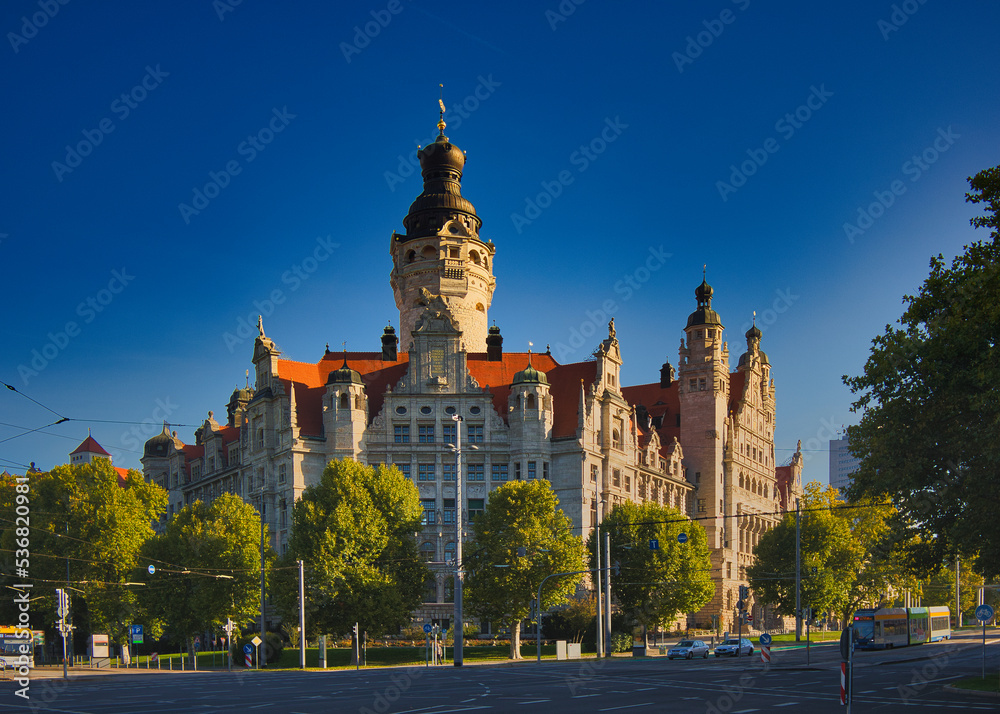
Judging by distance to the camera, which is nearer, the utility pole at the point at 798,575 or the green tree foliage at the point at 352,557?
the green tree foliage at the point at 352,557

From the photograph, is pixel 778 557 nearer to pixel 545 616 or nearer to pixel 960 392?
pixel 545 616

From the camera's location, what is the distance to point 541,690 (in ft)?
121

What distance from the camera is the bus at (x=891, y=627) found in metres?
74.0

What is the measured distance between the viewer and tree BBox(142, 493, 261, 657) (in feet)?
231

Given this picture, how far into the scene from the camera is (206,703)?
31641mm

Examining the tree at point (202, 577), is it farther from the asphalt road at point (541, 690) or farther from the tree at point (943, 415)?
the tree at point (943, 415)

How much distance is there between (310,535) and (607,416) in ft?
116

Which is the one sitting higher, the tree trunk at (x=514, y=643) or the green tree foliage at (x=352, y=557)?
the green tree foliage at (x=352, y=557)

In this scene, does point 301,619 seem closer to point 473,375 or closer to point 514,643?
point 514,643

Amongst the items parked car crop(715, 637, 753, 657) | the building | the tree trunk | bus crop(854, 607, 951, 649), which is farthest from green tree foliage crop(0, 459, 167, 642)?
bus crop(854, 607, 951, 649)

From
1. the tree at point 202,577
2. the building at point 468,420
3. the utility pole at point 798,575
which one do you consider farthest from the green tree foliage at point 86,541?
the utility pole at point 798,575

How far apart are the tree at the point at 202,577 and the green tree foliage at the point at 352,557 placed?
4.98m

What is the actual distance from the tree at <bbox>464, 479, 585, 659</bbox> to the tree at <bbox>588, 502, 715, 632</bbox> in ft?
23.3

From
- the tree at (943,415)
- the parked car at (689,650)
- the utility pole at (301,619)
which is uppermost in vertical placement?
the tree at (943,415)
